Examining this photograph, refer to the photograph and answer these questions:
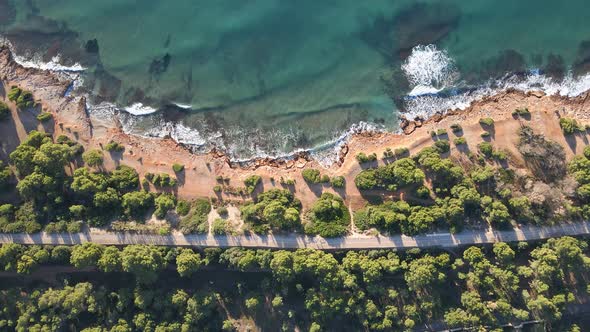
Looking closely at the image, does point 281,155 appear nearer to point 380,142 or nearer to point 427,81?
point 380,142

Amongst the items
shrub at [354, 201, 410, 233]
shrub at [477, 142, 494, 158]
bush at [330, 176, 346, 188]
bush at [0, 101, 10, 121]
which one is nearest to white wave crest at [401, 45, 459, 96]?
shrub at [477, 142, 494, 158]

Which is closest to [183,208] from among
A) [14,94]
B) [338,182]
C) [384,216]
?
[338,182]

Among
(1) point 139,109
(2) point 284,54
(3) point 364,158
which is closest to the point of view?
(3) point 364,158

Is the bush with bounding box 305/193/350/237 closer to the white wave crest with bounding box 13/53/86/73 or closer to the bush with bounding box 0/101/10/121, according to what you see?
the white wave crest with bounding box 13/53/86/73

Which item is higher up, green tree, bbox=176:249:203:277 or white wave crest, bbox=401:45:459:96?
white wave crest, bbox=401:45:459:96

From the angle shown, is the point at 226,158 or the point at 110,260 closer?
the point at 110,260

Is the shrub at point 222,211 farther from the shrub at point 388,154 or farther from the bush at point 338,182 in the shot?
the shrub at point 388,154

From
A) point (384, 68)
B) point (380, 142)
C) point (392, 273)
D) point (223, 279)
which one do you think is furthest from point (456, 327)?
point (384, 68)

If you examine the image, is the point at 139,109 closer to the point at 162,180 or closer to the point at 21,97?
the point at 162,180
